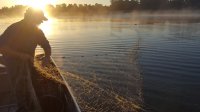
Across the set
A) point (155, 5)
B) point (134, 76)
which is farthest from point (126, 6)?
point (134, 76)

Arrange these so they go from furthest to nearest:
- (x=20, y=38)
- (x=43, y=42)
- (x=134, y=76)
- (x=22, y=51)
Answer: (x=134, y=76) → (x=43, y=42) → (x=22, y=51) → (x=20, y=38)

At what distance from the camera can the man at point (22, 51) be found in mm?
8414

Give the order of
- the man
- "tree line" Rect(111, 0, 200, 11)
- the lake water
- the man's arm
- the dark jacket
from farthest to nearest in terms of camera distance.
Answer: "tree line" Rect(111, 0, 200, 11), the lake water, the man's arm, the dark jacket, the man

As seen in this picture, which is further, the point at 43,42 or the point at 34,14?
the point at 43,42

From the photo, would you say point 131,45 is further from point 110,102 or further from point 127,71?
point 110,102

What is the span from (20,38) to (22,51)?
387 mm

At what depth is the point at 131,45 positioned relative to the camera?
102ft

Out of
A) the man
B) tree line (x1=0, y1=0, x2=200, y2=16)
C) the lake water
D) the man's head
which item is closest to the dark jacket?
the man

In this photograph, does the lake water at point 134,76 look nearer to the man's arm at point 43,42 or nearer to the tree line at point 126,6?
the man's arm at point 43,42

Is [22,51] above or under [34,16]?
under

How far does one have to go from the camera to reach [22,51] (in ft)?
28.7

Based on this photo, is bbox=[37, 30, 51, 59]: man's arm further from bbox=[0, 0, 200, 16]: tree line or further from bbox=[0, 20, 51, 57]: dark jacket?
bbox=[0, 0, 200, 16]: tree line

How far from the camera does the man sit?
Result: 27.6 feet

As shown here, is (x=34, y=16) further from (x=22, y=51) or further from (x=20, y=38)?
(x=22, y=51)
